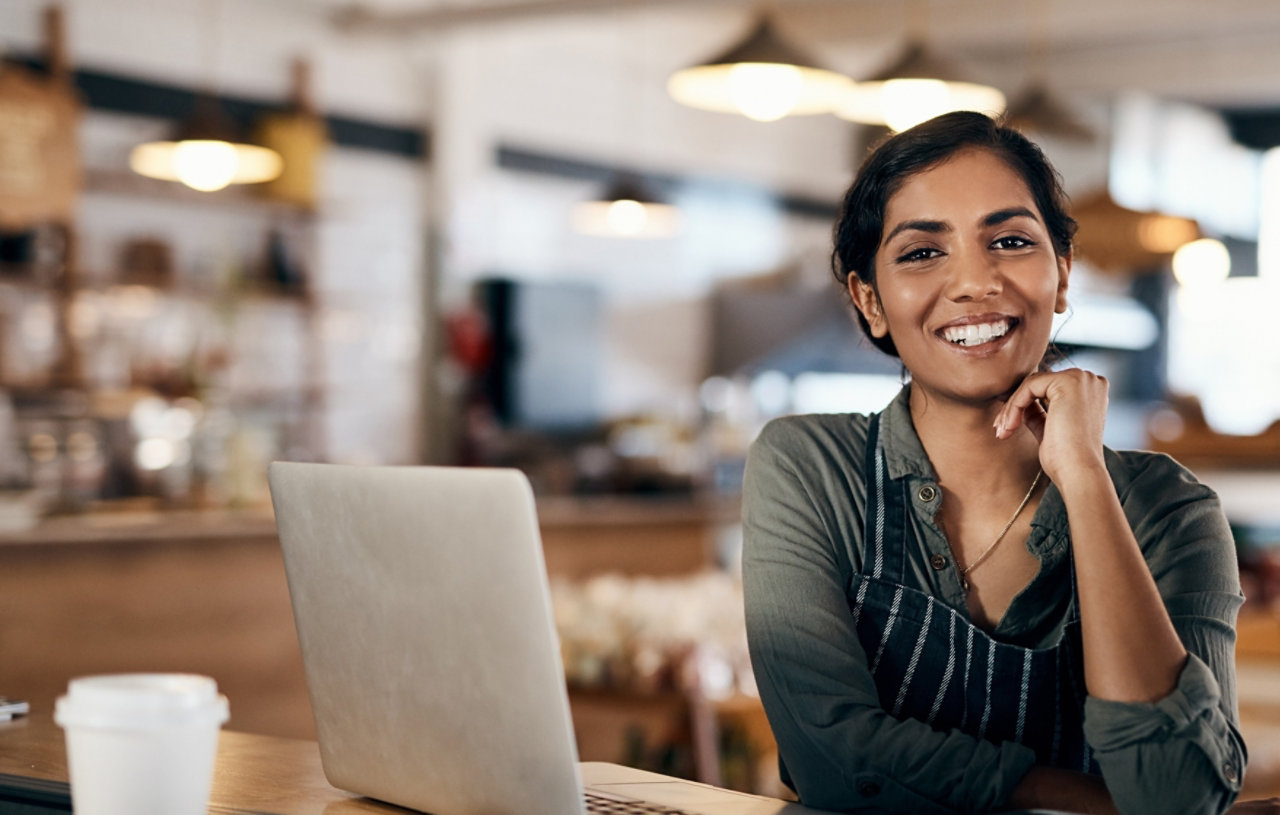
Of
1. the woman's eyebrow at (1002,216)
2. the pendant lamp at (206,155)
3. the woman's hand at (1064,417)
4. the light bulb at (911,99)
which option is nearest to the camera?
the woman's hand at (1064,417)

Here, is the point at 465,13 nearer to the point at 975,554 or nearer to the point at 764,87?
the point at 764,87

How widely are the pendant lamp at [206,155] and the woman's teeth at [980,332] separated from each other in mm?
4511

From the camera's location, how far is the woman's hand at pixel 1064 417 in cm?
162

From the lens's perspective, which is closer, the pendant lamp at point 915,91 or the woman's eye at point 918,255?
the woman's eye at point 918,255

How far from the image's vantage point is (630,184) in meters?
7.11

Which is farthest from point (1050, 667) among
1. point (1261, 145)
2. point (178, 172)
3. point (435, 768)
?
point (1261, 145)

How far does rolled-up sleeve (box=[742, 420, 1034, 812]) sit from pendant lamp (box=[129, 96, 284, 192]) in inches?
173

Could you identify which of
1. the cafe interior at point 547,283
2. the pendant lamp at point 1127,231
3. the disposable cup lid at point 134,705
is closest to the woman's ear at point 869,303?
the disposable cup lid at point 134,705

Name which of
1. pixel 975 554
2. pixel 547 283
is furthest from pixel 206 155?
pixel 975 554

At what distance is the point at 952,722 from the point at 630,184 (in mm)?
5621

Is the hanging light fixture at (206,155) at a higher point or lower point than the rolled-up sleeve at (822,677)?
higher

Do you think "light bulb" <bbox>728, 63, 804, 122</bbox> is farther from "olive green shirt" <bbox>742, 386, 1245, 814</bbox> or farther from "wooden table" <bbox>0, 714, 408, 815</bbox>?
"wooden table" <bbox>0, 714, 408, 815</bbox>

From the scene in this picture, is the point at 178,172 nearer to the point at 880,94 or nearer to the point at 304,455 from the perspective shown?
the point at 304,455

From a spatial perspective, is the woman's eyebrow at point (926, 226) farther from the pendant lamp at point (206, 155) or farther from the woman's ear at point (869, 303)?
the pendant lamp at point (206, 155)
